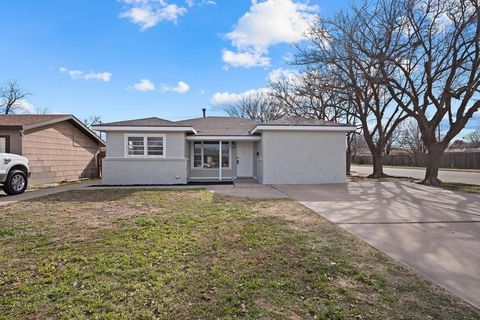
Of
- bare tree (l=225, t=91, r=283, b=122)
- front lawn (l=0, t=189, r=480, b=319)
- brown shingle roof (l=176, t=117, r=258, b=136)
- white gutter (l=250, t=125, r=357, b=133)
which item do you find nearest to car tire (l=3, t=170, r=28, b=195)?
front lawn (l=0, t=189, r=480, b=319)

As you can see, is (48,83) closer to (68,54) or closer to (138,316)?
(68,54)

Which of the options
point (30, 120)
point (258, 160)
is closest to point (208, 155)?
point (258, 160)

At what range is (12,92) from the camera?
4131 centimetres

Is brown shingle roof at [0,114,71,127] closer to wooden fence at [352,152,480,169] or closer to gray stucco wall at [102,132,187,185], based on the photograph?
gray stucco wall at [102,132,187,185]

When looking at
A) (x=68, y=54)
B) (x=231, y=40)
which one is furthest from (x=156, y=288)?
(x=231, y=40)

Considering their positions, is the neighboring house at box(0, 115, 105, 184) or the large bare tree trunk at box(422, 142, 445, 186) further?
the large bare tree trunk at box(422, 142, 445, 186)

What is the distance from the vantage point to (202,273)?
347 cm

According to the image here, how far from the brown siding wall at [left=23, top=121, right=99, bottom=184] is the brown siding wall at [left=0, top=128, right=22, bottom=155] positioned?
0.67 ft

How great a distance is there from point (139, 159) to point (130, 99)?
10851 millimetres

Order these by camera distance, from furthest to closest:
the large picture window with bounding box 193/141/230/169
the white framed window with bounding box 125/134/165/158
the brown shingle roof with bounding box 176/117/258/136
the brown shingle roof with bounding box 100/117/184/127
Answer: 1. the large picture window with bounding box 193/141/230/169
2. the brown shingle roof with bounding box 176/117/258/136
3. the white framed window with bounding box 125/134/165/158
4. the brown shingle roof with bounding box 100/117/184/127

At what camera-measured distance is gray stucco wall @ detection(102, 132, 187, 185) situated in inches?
540

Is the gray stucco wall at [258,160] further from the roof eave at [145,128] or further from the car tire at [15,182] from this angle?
the car tire at [15,182]

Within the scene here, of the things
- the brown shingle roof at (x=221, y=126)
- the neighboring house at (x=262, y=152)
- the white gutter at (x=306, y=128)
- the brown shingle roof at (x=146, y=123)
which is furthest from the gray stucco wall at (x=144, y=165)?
the white gutter at (x=306, y=128)

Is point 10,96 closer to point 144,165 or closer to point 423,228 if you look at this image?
point 144,165
